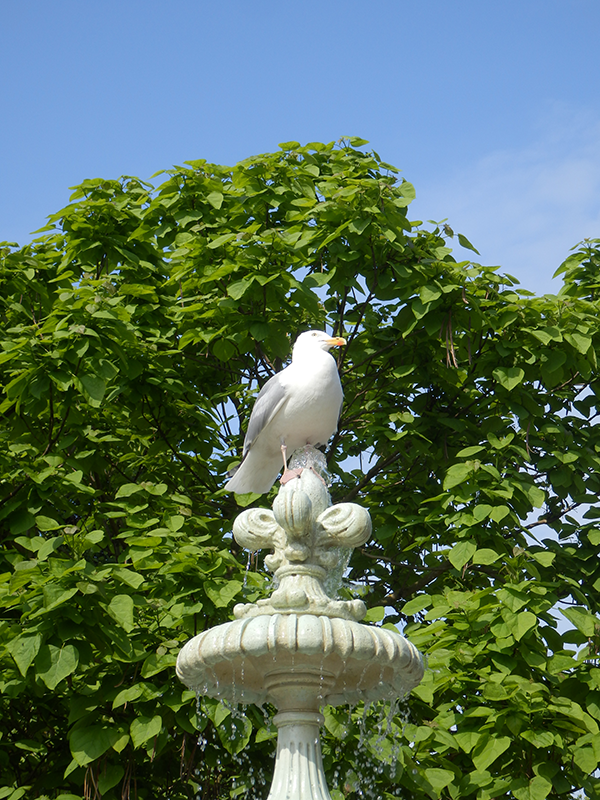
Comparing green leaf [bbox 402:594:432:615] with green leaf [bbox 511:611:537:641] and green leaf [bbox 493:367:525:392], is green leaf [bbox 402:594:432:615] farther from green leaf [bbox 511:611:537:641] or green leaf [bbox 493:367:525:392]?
green leaf [bbox 493:367:525:392]

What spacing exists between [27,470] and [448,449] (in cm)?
395

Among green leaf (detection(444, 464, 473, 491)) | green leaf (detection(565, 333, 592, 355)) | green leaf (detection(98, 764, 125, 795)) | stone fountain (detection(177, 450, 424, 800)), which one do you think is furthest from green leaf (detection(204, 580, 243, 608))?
green leaf (detection(565, 333, 592, 355))

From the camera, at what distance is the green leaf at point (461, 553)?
7418 millimetres

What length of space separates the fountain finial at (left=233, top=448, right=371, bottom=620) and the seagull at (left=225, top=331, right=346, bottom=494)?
1.84 ft

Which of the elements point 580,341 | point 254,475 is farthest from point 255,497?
point 580,341

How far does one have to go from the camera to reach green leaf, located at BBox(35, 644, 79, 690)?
19.8 feet

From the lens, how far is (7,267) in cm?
876

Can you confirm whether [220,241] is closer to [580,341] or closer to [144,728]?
[580,341]

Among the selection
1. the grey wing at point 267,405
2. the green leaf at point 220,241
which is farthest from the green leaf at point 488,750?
the green leaf at point 220,241

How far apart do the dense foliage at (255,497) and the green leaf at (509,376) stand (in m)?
0.02

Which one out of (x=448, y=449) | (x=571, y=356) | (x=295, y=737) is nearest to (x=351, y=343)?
(x=448, y=449)

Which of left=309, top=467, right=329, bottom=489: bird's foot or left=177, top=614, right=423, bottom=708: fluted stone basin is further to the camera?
left=309, top=467, right=329, bottom=489: bird's foot

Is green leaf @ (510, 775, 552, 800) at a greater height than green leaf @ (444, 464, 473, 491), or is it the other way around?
green leaf @ (444, 464, 473, 491)

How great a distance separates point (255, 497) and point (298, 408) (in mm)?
2034
